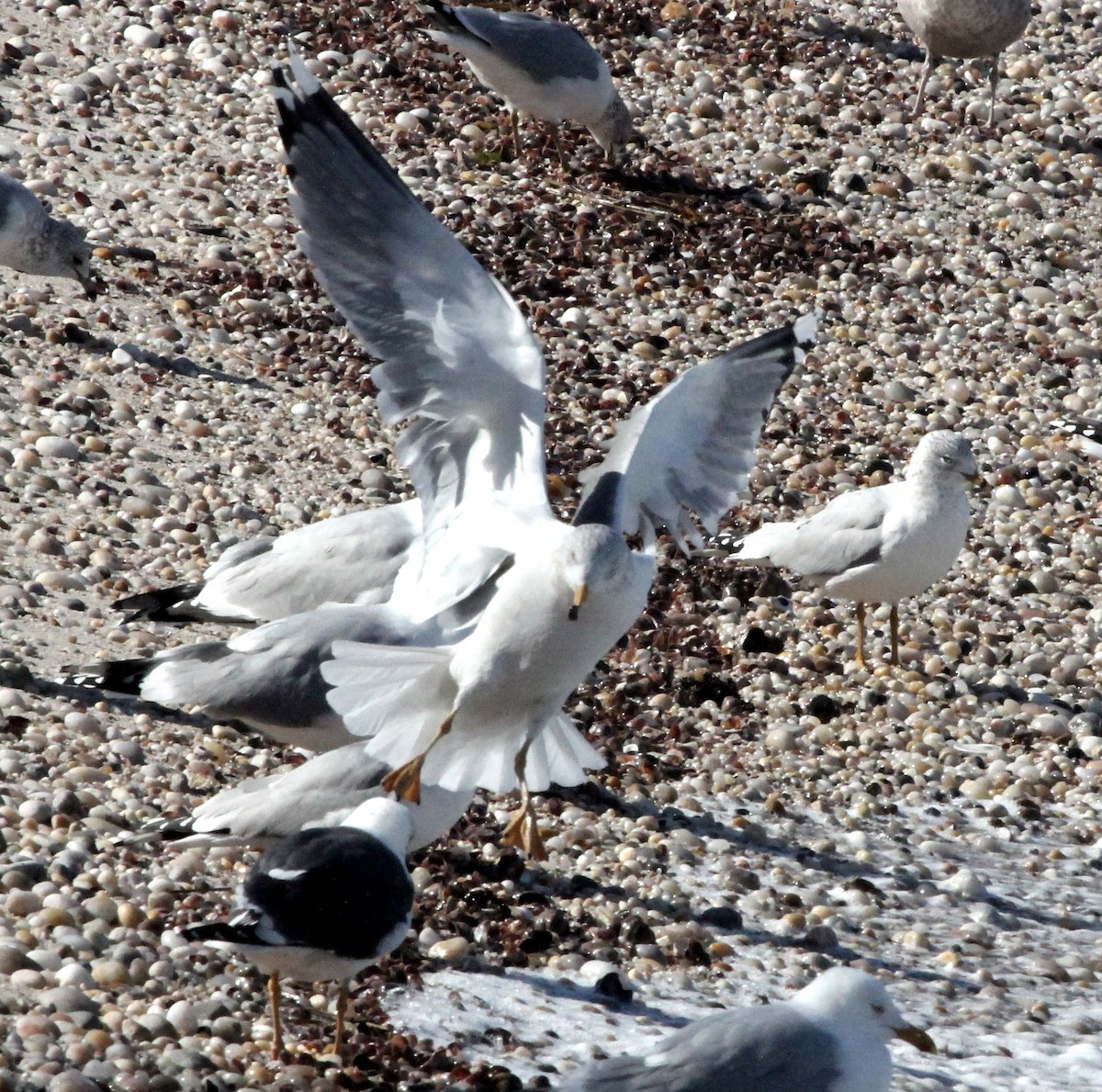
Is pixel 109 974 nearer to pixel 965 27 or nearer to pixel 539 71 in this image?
pixel 539 71

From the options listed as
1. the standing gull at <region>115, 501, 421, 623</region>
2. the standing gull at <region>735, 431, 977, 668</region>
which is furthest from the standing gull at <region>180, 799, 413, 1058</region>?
the standing gull at <region>735, 431, 977, 668</region>

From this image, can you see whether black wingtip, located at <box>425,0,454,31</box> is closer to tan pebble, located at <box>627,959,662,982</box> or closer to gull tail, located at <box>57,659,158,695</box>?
gull tail, located at <box>57,659,158,695</box>

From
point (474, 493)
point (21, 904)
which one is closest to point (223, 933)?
point (21, 904)

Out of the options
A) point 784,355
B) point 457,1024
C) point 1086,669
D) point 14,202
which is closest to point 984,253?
point 1086,669

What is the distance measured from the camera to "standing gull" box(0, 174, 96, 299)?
6.64 meters

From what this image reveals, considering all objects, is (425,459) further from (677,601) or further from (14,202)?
(14,202)

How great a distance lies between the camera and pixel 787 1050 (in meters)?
3.38

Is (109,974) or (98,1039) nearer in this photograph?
(98,1039)

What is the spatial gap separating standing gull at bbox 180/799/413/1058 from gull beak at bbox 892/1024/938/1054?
3.32 feet

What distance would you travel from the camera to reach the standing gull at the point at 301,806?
409 cm

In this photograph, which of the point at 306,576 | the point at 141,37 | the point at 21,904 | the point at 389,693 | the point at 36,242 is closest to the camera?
the point at 21,904

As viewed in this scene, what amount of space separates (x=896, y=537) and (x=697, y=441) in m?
1.15

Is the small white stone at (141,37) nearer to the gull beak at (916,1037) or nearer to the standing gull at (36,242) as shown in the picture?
the standing gull at (36,242)

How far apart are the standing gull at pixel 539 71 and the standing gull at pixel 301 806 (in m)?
4.47
